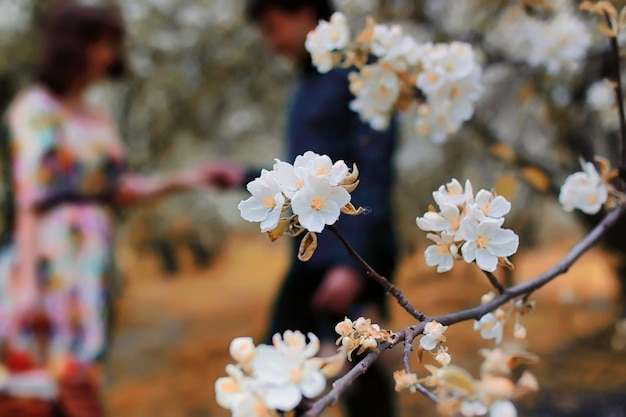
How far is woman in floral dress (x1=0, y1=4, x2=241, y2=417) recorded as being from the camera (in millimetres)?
1318

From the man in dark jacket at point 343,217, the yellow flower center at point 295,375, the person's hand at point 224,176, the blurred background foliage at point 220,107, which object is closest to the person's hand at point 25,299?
the person's hand at point 224,176

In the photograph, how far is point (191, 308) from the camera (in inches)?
143

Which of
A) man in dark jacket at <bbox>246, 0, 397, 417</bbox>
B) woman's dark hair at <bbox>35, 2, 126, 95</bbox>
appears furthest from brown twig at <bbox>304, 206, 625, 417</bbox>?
woman's dark hair at <bbox>35, 2, 126, 95</bbox>

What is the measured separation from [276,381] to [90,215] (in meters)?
1.27

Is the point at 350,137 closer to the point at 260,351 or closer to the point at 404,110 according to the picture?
the point at 404,110

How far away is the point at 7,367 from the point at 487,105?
1.17m

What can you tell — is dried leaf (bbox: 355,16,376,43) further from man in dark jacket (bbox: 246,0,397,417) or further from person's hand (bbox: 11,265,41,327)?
person's hand (bbox: 11,265,41,327)

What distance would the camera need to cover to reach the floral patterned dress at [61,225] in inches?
53.1

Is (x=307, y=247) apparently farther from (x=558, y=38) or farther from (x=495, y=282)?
(x=558, y=38)

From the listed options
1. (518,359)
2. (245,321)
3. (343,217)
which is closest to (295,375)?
(518,359)

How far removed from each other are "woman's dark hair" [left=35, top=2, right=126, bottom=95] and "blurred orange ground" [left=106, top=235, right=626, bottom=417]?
2.75 feet

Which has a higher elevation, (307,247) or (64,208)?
(307,247)

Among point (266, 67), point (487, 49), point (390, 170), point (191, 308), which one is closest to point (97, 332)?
point (390, 170)

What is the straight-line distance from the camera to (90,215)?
4.66ft
